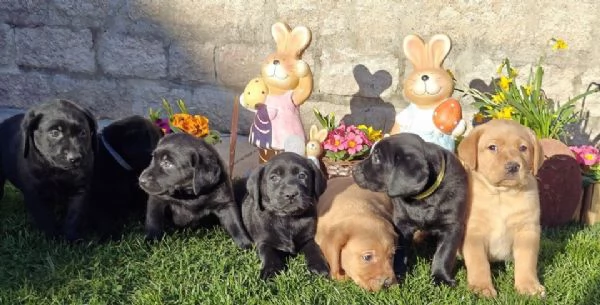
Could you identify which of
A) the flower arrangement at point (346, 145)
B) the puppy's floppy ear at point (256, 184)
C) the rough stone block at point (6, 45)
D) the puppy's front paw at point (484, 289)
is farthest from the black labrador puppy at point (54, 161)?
the rough stone block at point (6, 45)

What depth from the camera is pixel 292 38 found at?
4.57 m

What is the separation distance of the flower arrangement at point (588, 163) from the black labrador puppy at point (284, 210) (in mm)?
Result: 2089

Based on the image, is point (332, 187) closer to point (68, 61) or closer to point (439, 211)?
point (439, 211)

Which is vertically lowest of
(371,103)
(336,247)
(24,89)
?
(336,247)

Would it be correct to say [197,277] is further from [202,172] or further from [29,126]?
[29,126]

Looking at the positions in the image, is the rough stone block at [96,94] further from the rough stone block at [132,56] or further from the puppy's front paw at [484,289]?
the puppy's front paw at [484,289]

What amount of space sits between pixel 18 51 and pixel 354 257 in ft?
14.1

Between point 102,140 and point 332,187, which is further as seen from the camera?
point 102,140

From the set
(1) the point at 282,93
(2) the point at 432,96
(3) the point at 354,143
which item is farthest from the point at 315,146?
(2) the point at 432,96

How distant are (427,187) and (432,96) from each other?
89cm

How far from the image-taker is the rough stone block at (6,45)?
6.45 m

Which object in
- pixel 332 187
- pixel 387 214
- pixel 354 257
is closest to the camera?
pixel 354 257

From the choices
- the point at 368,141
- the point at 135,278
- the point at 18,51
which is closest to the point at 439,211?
the point at 368,141

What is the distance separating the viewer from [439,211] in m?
3.79
